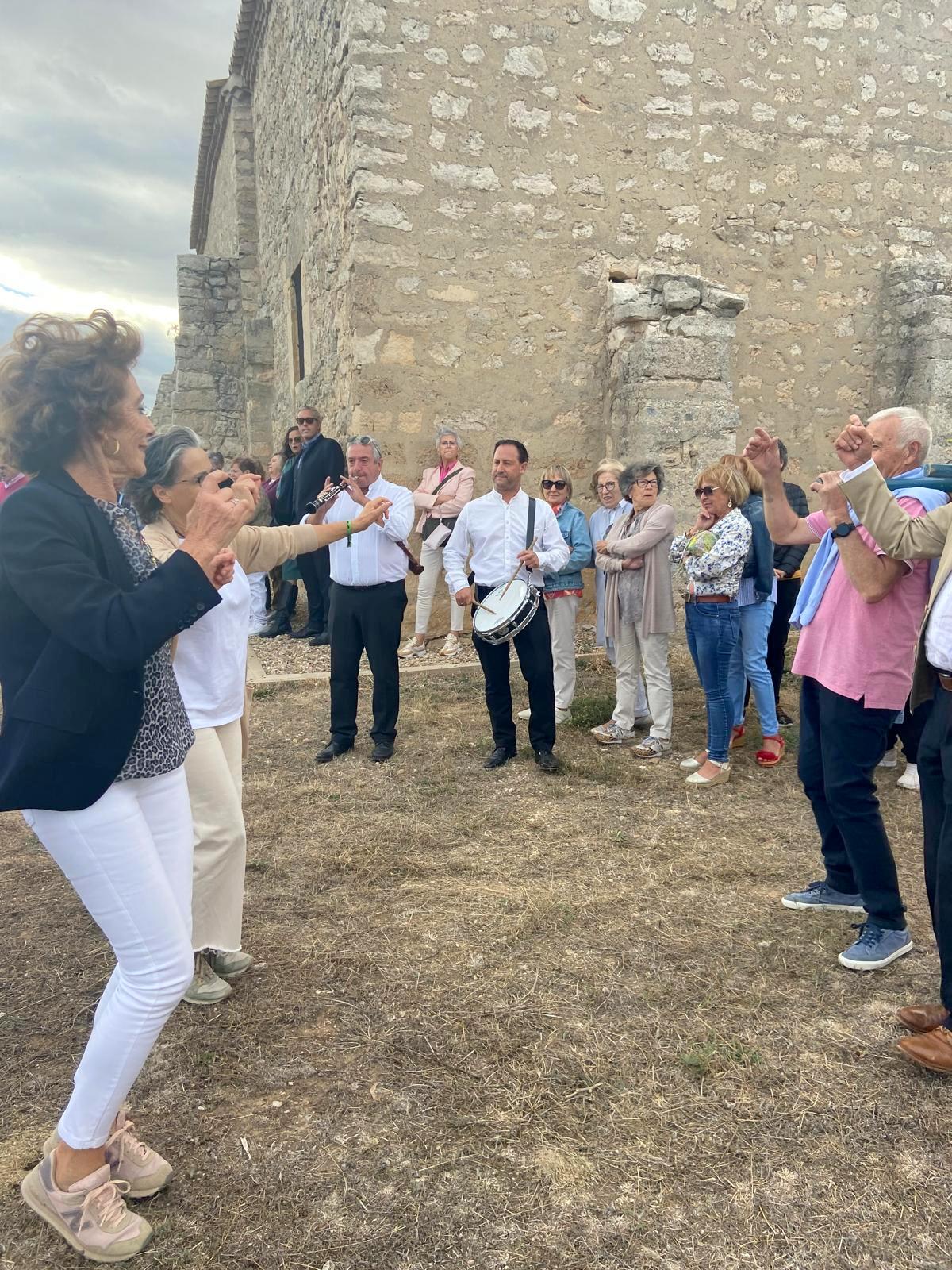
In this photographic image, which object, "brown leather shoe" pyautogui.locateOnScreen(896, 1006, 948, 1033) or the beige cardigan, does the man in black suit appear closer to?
the beige cardigan

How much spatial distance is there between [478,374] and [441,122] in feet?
6.92

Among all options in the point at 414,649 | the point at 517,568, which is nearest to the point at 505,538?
the point at 517,568

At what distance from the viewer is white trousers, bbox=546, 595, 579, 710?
6047 millimetres

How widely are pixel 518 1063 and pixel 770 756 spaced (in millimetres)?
3282

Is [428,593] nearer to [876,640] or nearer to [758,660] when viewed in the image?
[758,660]

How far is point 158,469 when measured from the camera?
2.77 meters

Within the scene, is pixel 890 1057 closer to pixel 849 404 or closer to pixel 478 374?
pixel 478 374

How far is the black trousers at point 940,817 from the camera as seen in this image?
2.54 m

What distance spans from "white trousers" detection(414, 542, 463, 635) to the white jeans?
19.0 ft

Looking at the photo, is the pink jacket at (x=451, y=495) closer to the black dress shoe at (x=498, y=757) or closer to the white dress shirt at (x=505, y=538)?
the white dress shirt at (x=505, y=538)

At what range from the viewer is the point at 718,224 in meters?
8.34

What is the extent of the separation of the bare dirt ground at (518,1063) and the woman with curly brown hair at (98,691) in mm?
327

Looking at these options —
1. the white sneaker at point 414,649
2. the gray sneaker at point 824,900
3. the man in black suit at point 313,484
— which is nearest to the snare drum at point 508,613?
the gray sneaker at point 824,900

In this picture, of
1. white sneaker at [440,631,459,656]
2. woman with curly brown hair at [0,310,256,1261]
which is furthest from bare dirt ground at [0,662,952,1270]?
white sneaker at [440,631,459,656]
